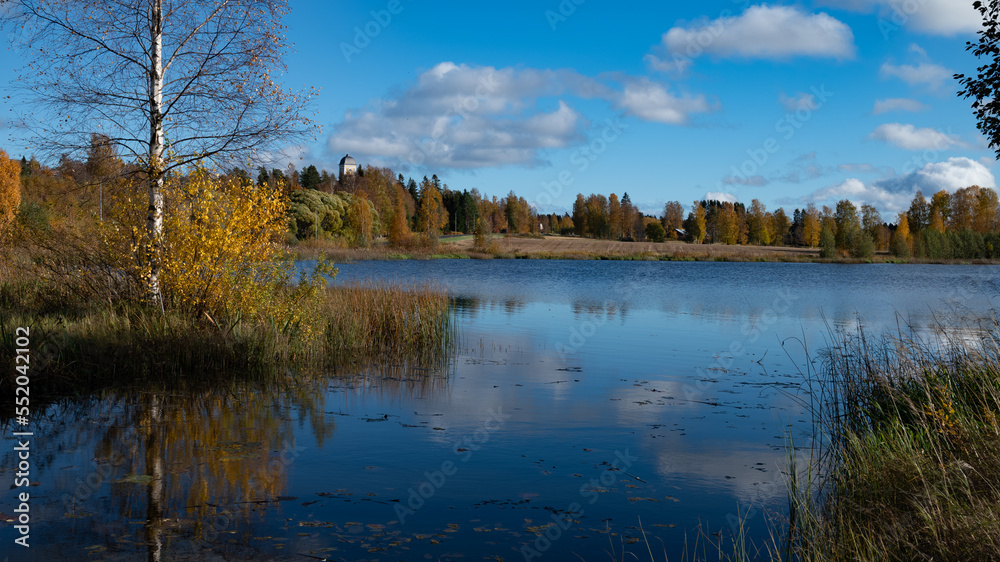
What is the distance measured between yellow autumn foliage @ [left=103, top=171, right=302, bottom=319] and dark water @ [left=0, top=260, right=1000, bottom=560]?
2.43 metres

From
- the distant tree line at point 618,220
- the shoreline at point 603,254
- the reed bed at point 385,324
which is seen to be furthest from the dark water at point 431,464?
the shoreline at point 603,254

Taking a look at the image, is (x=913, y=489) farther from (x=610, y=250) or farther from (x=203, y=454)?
(x=610, y=250)

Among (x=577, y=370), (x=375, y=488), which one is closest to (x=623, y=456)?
(x=375, y=488)

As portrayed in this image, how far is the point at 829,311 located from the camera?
23922 mm

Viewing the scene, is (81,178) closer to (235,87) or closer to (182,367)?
(235,87)

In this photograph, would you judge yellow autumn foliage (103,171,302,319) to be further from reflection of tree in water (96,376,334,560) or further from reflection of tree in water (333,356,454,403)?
reflection of tree in water (96,376,334,560)

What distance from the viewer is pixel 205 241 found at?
10727 mm

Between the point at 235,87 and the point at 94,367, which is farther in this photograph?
the point at 235,87

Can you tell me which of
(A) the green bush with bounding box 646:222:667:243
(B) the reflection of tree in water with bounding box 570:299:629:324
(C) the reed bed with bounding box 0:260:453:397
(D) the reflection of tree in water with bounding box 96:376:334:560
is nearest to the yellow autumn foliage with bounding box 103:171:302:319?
(C) the reed bed with bounding box 0:260:453:397

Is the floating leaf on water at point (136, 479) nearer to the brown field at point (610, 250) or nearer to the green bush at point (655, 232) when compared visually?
the brown field at point (610, 250)

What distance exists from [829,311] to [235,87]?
21424 millimetres

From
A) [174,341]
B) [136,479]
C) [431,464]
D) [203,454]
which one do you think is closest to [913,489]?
[431,464]

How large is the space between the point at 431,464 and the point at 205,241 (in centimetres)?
611

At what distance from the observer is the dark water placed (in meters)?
5.23
